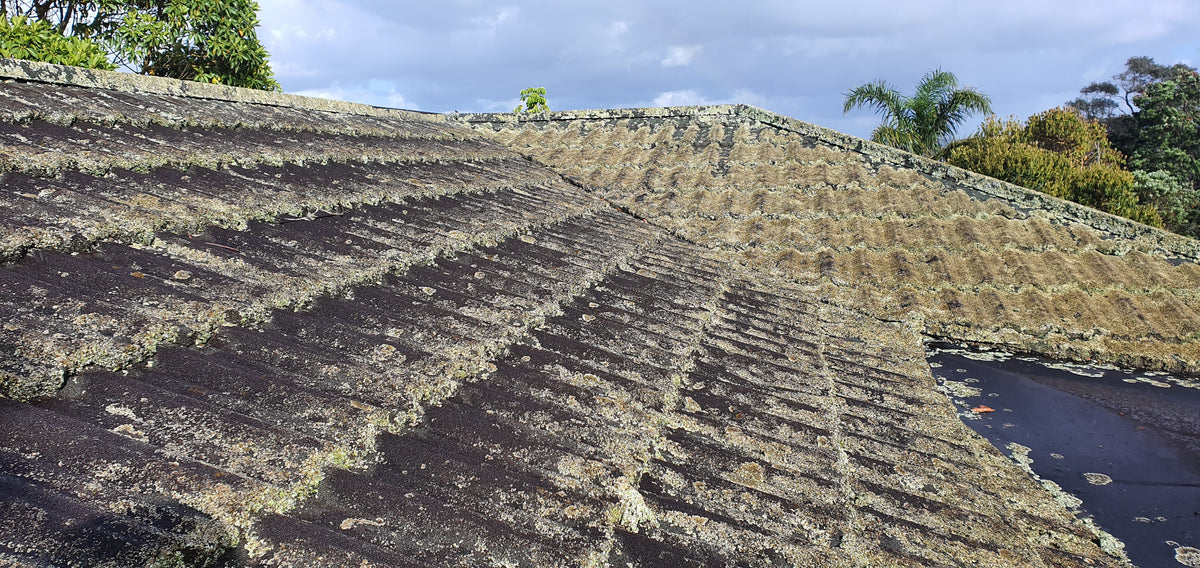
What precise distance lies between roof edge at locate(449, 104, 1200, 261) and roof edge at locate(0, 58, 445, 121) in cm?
356

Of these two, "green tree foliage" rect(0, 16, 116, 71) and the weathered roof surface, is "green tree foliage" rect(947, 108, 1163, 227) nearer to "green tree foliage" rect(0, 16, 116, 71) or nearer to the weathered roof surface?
the weathered roof surface

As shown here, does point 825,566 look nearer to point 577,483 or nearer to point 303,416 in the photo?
point 577,483

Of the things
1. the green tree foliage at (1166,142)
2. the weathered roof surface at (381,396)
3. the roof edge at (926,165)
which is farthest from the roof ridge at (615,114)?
the green tree foliage at (1166,142)

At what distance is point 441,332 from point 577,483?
0.78 m

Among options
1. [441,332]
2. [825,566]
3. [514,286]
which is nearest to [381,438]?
[441,332]

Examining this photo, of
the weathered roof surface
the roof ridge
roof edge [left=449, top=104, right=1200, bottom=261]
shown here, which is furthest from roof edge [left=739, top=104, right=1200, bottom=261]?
the weathered roof surface

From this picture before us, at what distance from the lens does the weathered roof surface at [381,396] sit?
4.24 feet

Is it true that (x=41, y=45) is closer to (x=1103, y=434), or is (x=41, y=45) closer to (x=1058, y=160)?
(x=1103, y=434)

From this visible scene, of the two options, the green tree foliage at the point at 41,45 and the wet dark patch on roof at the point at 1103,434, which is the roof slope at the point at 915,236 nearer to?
the wet dark patch on roof at the point at 1103,434

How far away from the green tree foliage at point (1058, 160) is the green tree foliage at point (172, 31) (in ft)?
60.0

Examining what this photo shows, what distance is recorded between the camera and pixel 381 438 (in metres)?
1.61

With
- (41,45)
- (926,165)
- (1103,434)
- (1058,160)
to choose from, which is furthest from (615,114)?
(1058,160)

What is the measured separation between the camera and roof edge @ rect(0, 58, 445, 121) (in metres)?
3.38

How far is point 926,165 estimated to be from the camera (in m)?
7.32
